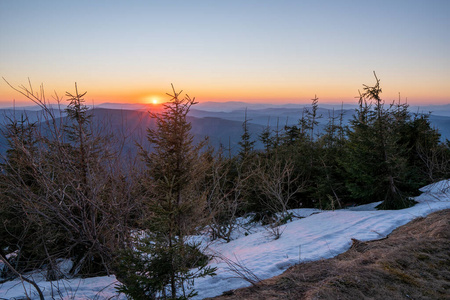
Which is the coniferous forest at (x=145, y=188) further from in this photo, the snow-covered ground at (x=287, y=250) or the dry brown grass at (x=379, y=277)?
the dry brown grass at (x=379, y=277)

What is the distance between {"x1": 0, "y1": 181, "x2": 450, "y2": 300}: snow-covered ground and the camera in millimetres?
5398

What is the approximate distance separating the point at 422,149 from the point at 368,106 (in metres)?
4.10

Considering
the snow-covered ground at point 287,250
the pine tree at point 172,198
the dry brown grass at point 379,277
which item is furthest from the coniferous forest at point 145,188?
the dry brown grass at point 379,277

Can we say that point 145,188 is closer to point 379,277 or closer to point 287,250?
point 287,250

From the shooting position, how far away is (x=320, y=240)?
768 centimetres

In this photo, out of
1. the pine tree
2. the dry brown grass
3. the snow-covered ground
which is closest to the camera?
the dry brown grass

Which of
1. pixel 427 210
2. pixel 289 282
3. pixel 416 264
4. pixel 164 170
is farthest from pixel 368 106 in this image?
pixel 164 170

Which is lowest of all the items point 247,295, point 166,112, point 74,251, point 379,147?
point 74,251

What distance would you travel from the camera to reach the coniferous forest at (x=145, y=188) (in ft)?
13.5

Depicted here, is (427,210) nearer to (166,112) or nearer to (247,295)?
(247,295)

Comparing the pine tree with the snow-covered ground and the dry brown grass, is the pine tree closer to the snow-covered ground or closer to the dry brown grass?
the snow-covered ground

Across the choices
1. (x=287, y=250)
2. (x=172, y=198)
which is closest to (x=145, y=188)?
(x=172, y=198)

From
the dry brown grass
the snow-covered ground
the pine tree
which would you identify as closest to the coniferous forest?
the pine tree

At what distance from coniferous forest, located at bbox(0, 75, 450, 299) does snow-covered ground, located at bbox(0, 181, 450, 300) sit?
1.42 feet
